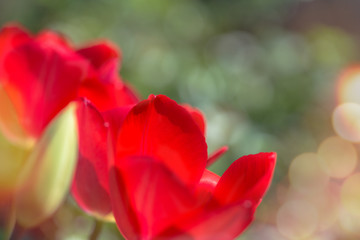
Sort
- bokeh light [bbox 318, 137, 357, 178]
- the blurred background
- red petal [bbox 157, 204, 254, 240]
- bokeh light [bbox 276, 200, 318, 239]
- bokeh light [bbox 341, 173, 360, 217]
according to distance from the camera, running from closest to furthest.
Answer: red petal [bbox 157, 204, 254, 240]
bokeh light [bbox 276, 200, 318, 239]
the blurred background
bokeh light [bbox 341, 173, 360, 217]
bokeh light [bbox 318, 137, 357, 178]

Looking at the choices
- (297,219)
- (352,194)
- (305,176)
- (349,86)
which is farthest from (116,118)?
(349,86)

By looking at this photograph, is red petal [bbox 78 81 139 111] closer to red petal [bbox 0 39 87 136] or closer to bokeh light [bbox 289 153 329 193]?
red petal [bbox 0 39 87 136]

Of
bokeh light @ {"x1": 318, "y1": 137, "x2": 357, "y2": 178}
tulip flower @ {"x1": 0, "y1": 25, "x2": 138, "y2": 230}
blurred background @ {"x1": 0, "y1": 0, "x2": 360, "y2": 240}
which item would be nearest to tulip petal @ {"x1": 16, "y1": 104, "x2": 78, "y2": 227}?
tulip flower @ {"x1": 0, "y1": 25, "x2": 138, "y2": 230}

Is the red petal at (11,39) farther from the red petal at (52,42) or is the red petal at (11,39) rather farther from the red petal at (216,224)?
the red petal at (216,224)

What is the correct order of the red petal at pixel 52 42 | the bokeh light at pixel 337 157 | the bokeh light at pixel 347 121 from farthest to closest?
1. the bokeh light at pixel 347 121
2. the bokeh light at pixel 337 157
3. the red petal at pixel 52 42

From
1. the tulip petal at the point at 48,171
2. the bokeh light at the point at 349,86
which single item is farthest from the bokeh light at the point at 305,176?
the tulip petal at the point at 48,171

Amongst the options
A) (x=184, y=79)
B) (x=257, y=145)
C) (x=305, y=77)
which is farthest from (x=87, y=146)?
(x=305, y=77)

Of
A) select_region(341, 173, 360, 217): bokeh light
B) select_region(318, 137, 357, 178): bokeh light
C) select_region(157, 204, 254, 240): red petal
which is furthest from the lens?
select_region(318, 137, 357, 178): bokeh light
